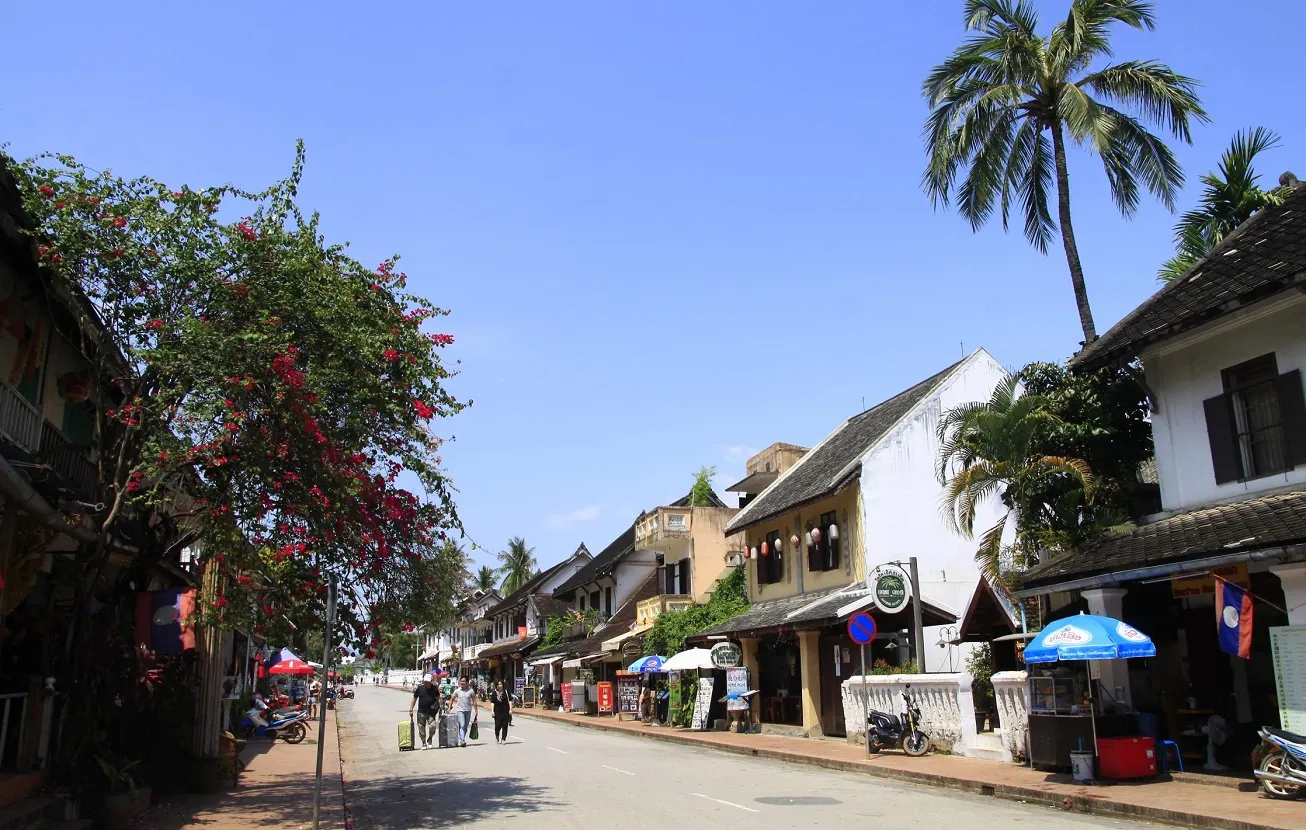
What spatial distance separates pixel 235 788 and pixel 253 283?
27.9 feet

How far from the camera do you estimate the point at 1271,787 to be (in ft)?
39.6

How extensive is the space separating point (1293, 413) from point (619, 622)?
35.5 meters

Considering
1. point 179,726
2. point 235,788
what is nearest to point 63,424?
point 179,726

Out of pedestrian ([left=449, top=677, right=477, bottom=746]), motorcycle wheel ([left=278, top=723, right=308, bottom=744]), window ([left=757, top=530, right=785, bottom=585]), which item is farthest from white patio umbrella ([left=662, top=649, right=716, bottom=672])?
motorcycle wheel ([left=278, top=723, right=308, bottom=744])

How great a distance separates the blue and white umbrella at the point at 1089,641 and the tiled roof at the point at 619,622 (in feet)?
105

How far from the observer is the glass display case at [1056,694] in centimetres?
1545

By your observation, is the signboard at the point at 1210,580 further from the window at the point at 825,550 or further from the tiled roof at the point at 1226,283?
the window at the point at 825,550

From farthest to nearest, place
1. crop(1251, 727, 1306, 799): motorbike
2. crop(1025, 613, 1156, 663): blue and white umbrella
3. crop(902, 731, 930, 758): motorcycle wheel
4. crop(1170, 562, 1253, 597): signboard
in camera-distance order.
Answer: crop(902, 731, 930, 758): motorcycle wheel < crop(1025, 613, 1156, 663): blue and white umbrella < crop(1170, 562, 1253, 597): signboard < crop(1251, 727, 1306, 799): motorbike

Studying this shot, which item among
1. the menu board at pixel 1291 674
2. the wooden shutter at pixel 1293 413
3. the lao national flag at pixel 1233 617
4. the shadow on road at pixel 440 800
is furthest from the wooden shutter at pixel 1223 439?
the shadow on road at pixel 440 800

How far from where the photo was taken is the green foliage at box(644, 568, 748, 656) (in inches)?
1309

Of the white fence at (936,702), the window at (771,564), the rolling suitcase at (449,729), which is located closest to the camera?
the white fence at (936,702)

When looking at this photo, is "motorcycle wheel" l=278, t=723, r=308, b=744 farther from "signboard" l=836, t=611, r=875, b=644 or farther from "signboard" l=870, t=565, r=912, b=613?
"signboard" l=870, t=565, r=912, b=613

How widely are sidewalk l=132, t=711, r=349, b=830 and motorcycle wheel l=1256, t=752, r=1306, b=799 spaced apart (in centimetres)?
1099

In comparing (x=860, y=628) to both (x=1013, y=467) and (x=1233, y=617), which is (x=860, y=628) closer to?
(x=1013, y=467)
